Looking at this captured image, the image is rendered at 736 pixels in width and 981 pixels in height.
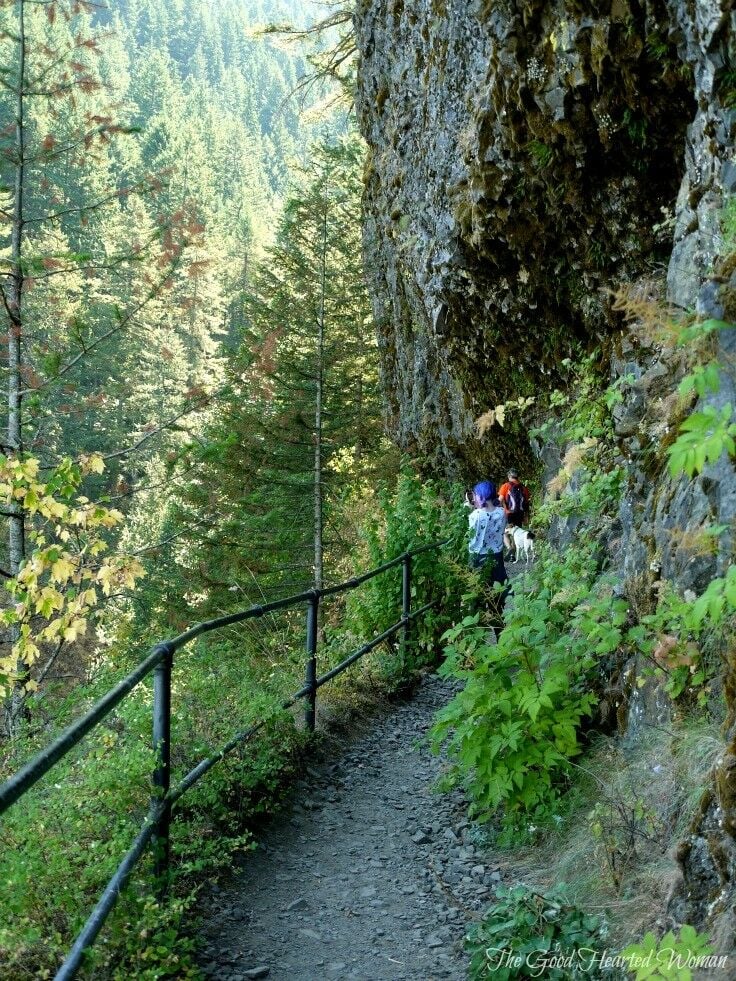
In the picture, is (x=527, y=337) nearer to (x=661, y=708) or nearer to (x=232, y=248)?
(x=661, y=708)

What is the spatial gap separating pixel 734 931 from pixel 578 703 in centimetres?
198

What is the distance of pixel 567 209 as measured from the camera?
795 centimetres

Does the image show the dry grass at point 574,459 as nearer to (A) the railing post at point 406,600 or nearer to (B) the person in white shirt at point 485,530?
(A) the railing post at point 406,600

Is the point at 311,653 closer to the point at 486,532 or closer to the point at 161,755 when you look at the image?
the point at 161,755

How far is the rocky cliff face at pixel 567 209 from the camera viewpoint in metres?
4.35

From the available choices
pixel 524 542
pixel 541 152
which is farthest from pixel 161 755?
pixel 524 542

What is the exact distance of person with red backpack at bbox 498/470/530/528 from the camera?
1269 cm

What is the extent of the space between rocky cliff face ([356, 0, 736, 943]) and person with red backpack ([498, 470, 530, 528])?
0.81 m

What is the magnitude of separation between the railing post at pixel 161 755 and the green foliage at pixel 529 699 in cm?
176

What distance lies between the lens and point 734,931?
8.71 feet

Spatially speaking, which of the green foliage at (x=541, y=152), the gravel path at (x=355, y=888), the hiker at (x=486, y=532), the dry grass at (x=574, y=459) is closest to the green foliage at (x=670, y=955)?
the gravel path at (x=355, y=888)

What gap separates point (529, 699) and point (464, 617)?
2649 mm

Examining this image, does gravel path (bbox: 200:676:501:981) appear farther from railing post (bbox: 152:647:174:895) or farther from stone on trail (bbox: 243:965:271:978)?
railing post (bbox: 152:647:174:895)

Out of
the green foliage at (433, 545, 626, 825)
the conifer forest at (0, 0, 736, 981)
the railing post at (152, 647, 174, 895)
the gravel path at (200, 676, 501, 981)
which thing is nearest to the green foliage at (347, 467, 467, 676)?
the conifer forest at (0, 0, 736, 981)
